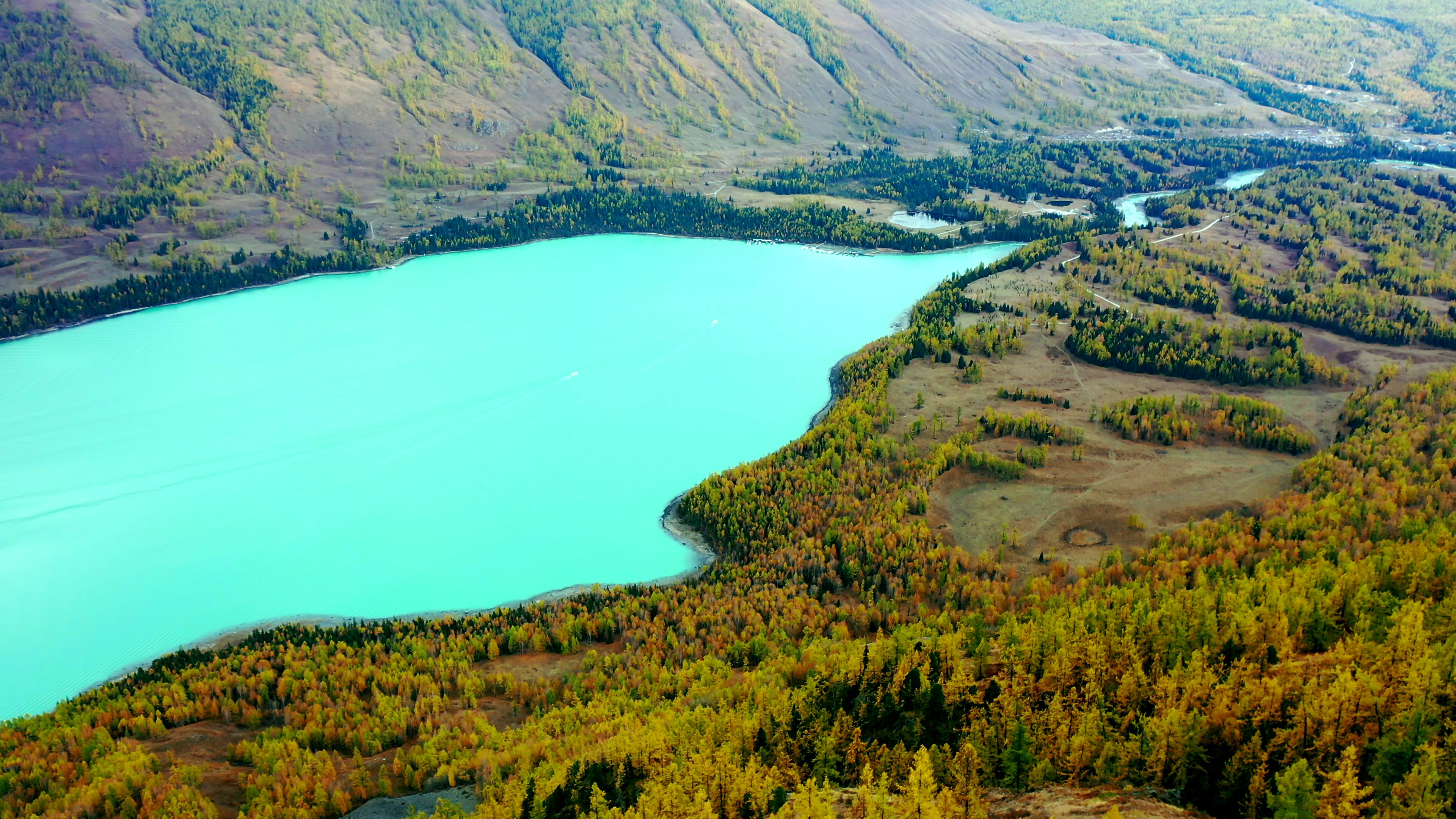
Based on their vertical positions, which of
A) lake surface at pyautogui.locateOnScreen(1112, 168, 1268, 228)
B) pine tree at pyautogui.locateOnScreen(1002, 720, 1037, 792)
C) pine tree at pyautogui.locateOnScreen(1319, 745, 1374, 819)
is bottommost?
pine tree at pyautogui.locateOnScreen(1002, 720, 1037, 792)

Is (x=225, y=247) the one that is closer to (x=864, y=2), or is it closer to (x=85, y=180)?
(x=85, y=180)

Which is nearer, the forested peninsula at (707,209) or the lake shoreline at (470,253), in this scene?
the lake shoreline at (470,253)

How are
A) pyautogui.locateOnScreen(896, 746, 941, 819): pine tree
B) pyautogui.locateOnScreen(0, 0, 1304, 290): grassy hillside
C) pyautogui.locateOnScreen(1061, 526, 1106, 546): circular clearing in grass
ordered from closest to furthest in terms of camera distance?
pyautogui.locateOnScreen(896, 746, 941, 819): pine tree, pyautogui.locateOnScreen(1061, 526, 1106, 546): circular clearing in grass, pyautogui.locateOnScreen(0, 0, 1304, 290): grassy hillside

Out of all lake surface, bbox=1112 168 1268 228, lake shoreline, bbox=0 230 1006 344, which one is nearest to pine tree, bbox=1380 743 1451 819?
lake shoreline, bbox=0 230 1006 344

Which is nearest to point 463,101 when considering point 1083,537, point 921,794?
point 1083,537

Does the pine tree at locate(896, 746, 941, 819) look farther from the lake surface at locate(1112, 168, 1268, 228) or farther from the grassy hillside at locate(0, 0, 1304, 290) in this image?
the lake surface at locate(1112, 168, 1268, 228)

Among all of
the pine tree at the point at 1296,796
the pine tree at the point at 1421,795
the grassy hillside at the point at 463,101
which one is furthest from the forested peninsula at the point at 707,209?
the pine tree at the point at 1421,795

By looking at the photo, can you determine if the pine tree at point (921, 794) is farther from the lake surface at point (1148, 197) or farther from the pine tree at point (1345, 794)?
the lake surface at point (1148, 197)
